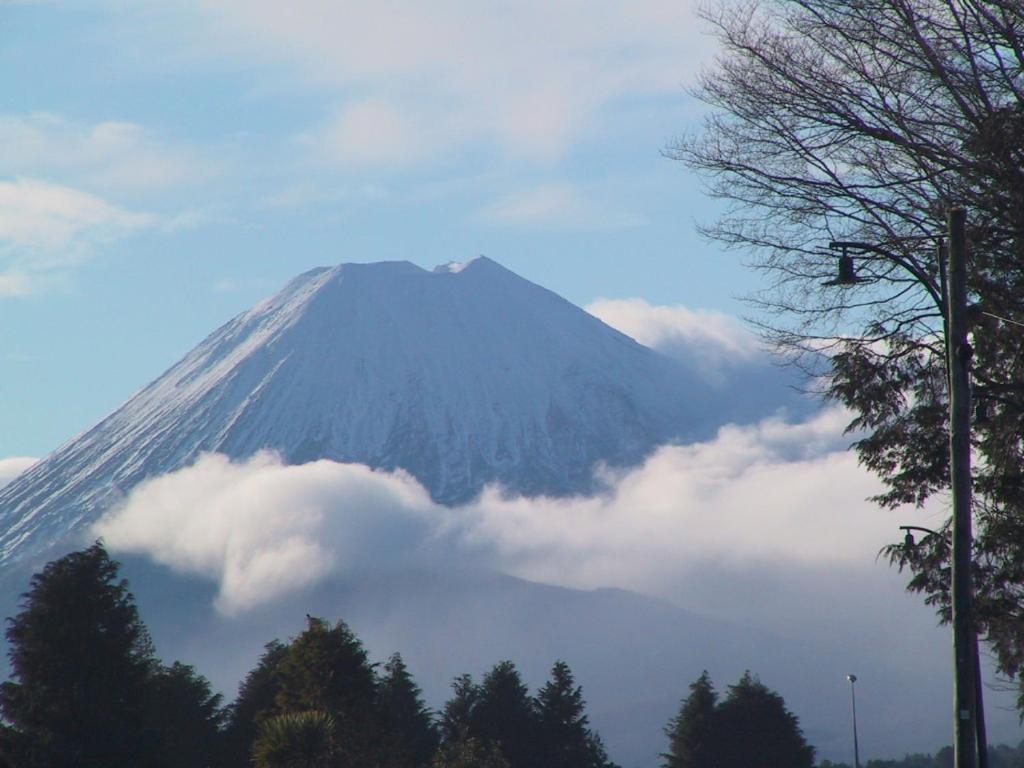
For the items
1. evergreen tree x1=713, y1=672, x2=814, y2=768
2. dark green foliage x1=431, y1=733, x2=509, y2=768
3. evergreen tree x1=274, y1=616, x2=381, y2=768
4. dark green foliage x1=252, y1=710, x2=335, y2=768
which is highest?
evergreen tree x1=274, y1=616, x2=381, y2=768

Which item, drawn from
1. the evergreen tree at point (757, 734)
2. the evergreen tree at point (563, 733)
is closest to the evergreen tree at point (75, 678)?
the evergreen tree at point (563, 733)

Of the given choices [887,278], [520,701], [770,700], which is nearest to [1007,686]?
[887,278]

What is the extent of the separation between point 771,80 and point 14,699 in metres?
30.2

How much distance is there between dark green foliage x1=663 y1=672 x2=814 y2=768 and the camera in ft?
286

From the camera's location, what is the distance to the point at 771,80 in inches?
772

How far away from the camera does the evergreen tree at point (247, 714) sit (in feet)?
201

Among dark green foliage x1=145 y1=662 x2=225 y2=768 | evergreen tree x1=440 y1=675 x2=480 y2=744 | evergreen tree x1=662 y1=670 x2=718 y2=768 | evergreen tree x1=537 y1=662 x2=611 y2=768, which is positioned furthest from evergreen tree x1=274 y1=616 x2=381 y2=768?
evergreen tree x1=662 y1=670 x2=718 y2=768

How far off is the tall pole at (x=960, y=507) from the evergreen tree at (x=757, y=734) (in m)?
74.8

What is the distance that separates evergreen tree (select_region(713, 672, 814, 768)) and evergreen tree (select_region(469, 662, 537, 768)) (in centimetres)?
1402

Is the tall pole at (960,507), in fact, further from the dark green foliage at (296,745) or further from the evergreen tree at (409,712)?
the evergreen tree at (409,712)

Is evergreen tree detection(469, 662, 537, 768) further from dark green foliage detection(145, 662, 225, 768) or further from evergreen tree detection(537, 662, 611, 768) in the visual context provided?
dark green foliage detection(145, 662, 225, 768)

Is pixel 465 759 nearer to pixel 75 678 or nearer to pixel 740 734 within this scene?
pixel 75 678

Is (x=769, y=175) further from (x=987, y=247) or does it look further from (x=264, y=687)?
(x=264, y=687)

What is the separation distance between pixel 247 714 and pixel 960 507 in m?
52.8
